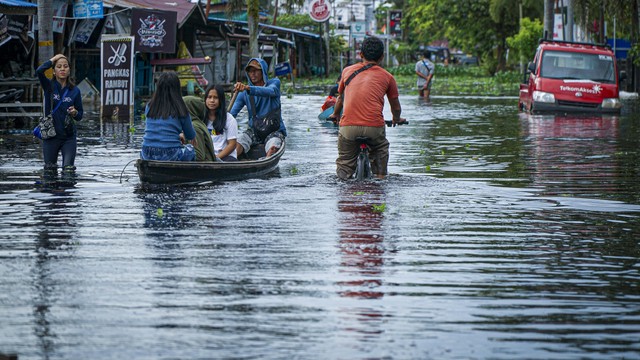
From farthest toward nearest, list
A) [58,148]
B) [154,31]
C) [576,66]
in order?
[154,31] → [576,66] → [58,148]

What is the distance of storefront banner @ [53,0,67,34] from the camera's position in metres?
31.8

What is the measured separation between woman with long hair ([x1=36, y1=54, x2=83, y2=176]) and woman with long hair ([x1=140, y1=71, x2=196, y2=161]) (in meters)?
1.51

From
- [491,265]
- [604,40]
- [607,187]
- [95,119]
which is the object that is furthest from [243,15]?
[491,265]

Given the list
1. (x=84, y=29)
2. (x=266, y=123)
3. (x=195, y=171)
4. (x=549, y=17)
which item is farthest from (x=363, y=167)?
(x=549, y=17)

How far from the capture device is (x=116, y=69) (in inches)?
1062

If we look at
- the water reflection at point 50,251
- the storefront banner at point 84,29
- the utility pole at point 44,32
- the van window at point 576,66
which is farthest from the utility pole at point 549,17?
the water reflection at point 50,251

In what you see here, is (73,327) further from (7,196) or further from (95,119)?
(95,119)

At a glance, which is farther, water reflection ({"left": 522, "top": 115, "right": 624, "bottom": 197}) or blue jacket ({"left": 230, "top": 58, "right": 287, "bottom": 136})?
blue jacket ({"left": 230, "top": 58, "right": 287, "bottom": 136})

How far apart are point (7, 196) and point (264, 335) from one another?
282 inches

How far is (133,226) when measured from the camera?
10.4m

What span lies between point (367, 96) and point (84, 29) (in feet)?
73.9

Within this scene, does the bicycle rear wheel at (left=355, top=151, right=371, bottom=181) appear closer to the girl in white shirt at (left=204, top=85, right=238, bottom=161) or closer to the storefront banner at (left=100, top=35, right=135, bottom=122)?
the girl in white shirt at (left=204, top=85, right=238, bottom=161)

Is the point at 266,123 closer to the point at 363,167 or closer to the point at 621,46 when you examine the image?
the point at 363,167

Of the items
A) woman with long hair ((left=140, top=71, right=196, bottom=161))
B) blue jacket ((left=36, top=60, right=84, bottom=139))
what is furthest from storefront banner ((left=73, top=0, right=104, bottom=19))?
woman with long hair ((left=140, top=71, right=196, bottom=161))
